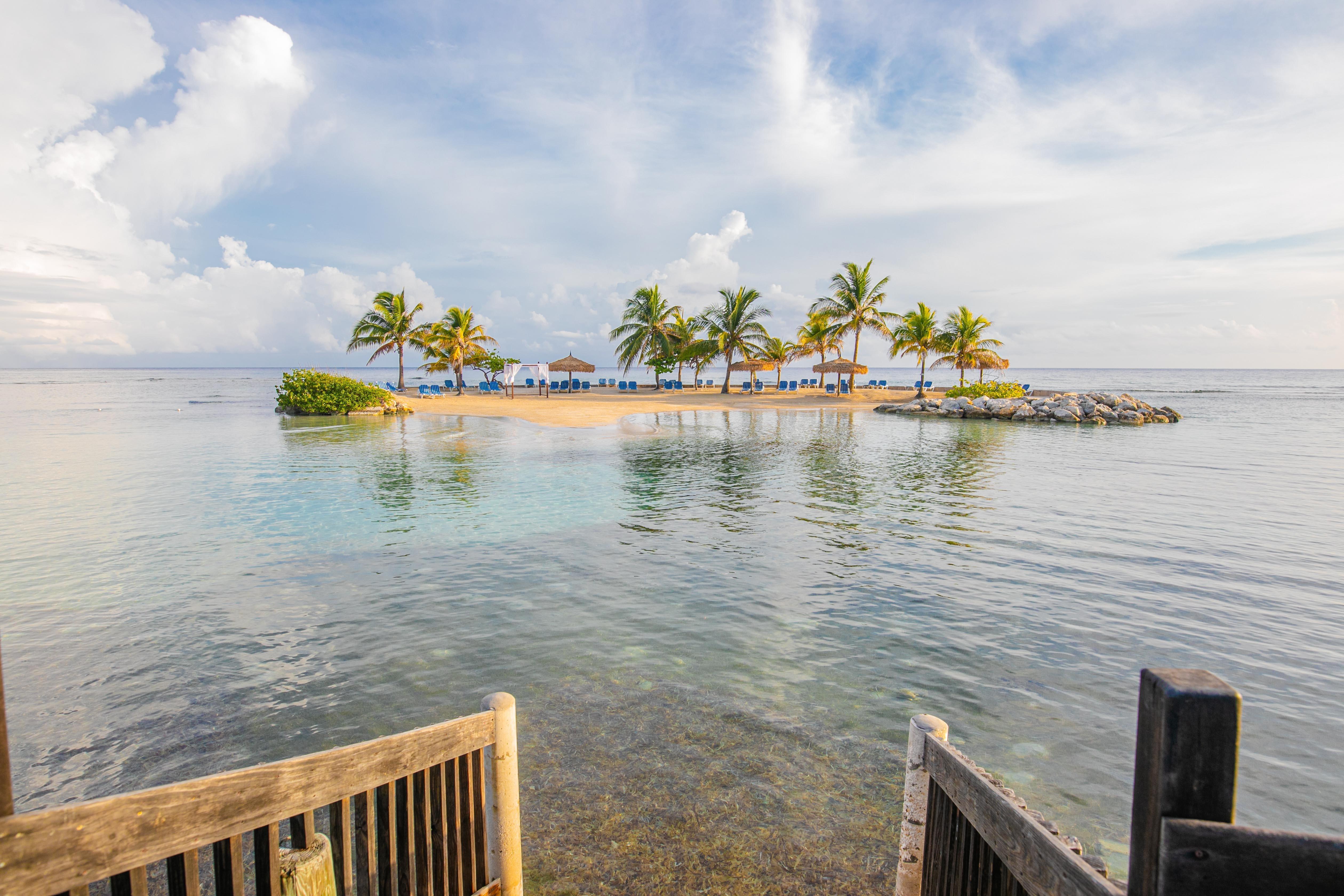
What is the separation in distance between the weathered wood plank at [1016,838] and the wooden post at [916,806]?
10 cm

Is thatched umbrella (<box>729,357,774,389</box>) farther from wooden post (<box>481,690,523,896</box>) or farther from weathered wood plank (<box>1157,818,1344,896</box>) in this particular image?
weathered wood plank (<box>1157,818,1344,896</box>)

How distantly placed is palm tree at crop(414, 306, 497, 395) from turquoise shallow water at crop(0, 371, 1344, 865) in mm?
33316

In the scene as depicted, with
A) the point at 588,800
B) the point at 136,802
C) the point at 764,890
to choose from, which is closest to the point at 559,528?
the point at 588,800

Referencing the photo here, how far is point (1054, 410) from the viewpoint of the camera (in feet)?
117

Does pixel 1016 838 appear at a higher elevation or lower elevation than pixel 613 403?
lower

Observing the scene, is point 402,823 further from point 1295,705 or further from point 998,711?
point 1295,705

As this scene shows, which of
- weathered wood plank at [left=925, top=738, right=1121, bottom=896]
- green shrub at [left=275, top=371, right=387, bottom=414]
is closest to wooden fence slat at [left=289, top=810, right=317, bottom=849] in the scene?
weathered wood plank at [left=925, top=738, right=1121, bottom=896]

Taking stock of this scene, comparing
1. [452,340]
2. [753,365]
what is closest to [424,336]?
[452,340]

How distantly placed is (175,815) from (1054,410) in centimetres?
4089

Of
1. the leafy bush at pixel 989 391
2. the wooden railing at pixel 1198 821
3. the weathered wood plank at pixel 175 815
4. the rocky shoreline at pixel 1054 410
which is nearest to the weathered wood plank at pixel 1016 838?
the wooden railing at pixel 1198 821

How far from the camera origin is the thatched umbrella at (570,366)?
5338 cm

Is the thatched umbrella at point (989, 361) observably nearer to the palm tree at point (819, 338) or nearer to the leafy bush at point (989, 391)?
the leafy bush at point (989, 391)

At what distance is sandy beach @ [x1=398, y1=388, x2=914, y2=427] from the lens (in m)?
36.1

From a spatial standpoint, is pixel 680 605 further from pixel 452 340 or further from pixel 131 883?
pixel 452 340
